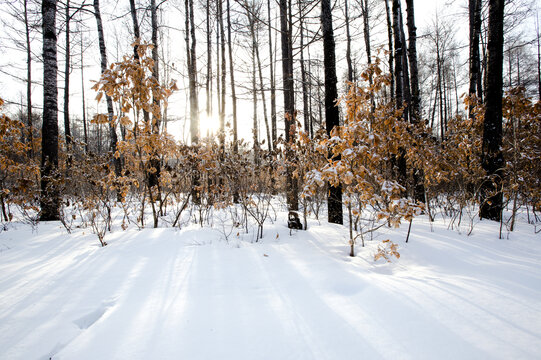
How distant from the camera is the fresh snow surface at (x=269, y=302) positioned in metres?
1.25

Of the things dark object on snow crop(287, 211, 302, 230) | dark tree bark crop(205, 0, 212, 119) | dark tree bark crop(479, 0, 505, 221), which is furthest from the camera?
dark tree bark crop(205, 0, 212, 119)

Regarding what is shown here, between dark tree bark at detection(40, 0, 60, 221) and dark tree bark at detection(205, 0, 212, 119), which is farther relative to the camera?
dark tree bark at detection(205, 0, 212, 119)

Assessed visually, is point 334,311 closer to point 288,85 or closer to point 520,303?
point 520,303

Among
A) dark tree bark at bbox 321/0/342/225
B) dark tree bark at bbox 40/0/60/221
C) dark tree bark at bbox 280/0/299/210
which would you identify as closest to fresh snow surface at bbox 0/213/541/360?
dark tree bark at bbox 321/0/342/225

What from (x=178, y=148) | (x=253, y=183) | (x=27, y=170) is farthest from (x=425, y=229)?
(x=27, y=170)

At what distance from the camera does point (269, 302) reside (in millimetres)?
1684

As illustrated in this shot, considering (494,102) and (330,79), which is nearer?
(330,79)

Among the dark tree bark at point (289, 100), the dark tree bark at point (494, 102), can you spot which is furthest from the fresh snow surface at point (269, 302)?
the dark tree bark at point (494, 102)

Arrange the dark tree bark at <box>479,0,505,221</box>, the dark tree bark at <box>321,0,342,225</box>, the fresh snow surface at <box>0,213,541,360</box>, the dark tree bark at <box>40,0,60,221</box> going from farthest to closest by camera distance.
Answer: the dark tree bark at <box>40,0,60,221</box> < the dark tree bark at <box>479,0,505,221</box> < the dark tree bark at <box>321,0,342,225</box> < the fresh snow surface at <box>0,213,541,360</box>

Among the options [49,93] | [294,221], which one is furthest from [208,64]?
[294,221]

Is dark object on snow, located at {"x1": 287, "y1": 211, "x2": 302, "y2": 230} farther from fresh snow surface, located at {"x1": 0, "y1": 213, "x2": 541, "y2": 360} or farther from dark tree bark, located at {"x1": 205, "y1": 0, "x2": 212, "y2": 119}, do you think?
dark tree bark, located at {"x1": 205, "y1": 0, "x2": 212, "y2": 119}

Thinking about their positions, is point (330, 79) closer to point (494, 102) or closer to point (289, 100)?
point (289, 100)

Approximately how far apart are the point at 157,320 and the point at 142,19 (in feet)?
30.4

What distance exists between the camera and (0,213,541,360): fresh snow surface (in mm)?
1245
